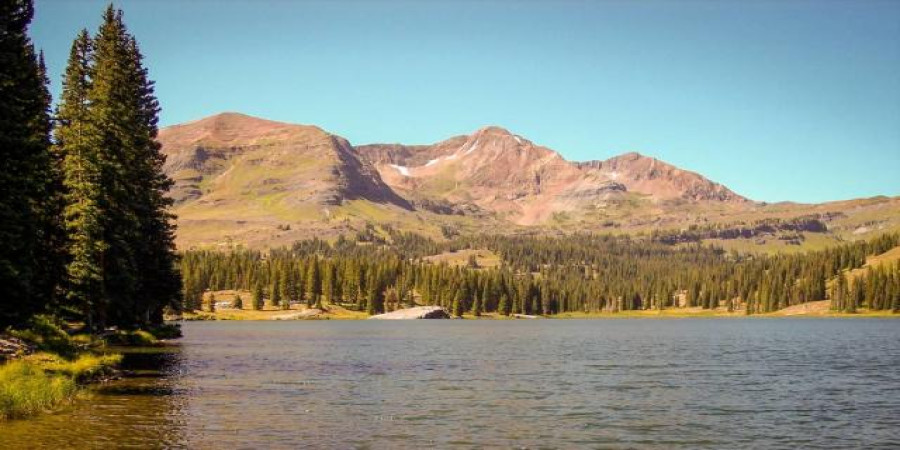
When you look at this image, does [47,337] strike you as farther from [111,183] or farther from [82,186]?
[111,183]

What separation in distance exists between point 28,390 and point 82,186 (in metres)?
29.6

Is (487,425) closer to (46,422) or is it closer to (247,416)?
(247,416)

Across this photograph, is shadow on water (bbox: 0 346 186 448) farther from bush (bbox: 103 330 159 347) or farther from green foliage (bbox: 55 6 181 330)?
bush (bbox: 103 330 159 347)

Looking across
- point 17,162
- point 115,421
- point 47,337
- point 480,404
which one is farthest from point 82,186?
point 480,404

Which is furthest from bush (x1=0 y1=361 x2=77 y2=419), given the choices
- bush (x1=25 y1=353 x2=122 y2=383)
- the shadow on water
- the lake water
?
bush (x1=25 y1=353 x2=122 y2=383)

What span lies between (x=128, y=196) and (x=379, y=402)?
3794 cm

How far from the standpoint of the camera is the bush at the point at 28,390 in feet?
113

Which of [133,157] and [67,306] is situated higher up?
[133,157]

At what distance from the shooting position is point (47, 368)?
4353 cm

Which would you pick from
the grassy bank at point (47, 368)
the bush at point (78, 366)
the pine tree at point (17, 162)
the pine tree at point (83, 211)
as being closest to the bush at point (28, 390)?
the grassy bank at point (47, 368)

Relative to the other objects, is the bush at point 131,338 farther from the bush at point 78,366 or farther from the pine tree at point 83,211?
the bush at point 78,366

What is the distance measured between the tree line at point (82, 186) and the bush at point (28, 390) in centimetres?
676

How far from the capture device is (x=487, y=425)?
1502 inches

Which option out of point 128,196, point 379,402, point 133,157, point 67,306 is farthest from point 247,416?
point 133,157
